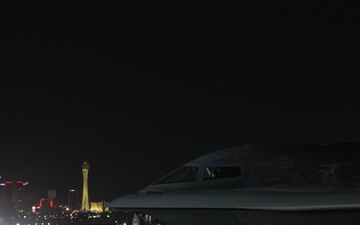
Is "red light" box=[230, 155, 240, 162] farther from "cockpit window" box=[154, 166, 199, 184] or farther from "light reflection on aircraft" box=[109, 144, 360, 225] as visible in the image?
"cockpit window" box=[154, 166, 199, 184]

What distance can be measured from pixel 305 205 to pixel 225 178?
3077 millimetres

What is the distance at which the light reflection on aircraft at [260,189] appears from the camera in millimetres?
14195

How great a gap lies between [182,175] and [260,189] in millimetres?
2800

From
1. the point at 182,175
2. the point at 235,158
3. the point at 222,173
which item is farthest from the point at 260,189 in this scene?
the point at 182,175

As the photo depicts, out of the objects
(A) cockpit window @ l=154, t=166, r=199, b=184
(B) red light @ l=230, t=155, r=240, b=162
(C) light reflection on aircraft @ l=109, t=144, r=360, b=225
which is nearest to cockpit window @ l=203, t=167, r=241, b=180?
(C) light reflection on aircraft @ l=109, t=144, r=360, b=225

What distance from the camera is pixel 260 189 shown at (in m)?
15.4

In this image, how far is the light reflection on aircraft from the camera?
46.6 feet

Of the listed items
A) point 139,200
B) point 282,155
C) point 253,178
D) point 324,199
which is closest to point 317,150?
point 282,155

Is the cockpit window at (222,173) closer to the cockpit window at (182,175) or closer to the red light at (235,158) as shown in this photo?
the red light at (235,158)

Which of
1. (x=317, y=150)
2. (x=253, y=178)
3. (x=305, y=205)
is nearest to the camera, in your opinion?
(x=305, y=205)

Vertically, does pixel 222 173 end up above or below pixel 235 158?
below

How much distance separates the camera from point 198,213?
602 inches

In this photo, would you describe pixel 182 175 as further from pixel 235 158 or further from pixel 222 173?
pixel 235 158

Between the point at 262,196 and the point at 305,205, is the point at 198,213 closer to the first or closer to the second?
the point at 262,196
